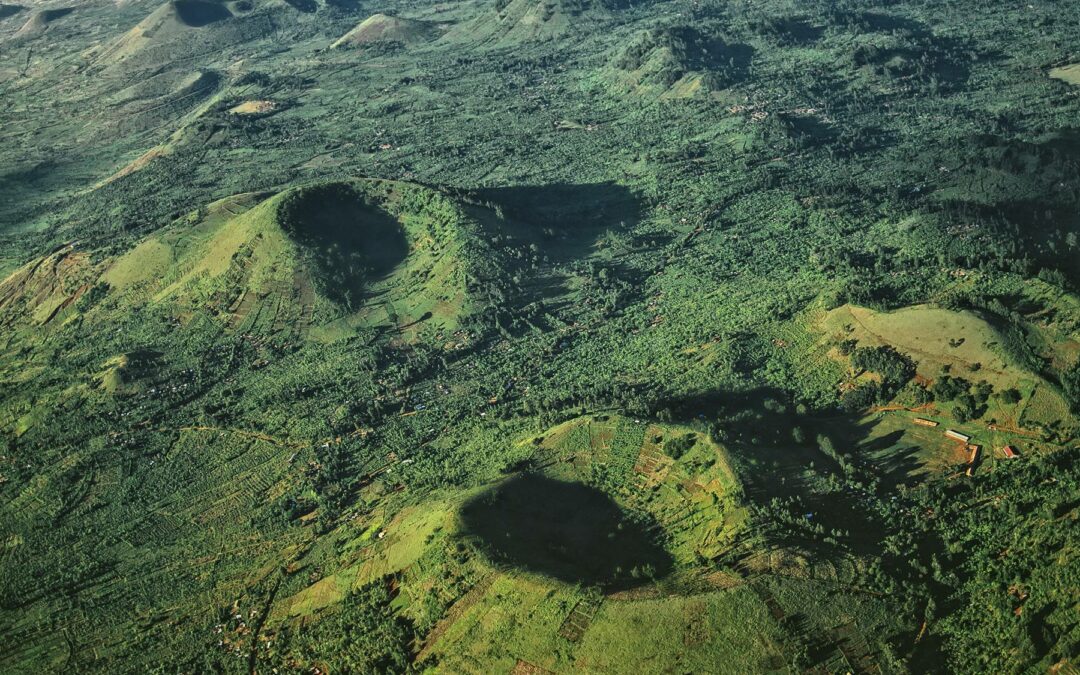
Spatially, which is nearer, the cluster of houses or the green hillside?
the green hillside

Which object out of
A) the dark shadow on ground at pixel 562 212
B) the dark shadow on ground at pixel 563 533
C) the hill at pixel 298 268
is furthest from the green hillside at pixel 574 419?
the dark shadow on ground at pixel 562 212

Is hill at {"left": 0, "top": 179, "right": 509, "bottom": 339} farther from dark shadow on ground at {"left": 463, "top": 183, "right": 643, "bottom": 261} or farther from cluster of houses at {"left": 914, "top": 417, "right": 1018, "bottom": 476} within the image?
cluster of houses at {"left": 914, "top": 417, "right": 1018, "bottom": 476}

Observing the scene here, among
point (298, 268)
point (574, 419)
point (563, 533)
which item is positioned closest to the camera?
point (563, 533)

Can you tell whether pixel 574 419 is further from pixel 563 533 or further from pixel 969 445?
pixel 969 445

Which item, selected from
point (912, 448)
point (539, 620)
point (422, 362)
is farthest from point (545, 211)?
point (539, 620)

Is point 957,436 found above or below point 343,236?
below

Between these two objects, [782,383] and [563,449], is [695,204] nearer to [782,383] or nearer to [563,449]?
[782,383]

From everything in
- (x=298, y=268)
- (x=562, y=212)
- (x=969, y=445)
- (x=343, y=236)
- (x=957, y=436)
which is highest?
(x=298, y=268)

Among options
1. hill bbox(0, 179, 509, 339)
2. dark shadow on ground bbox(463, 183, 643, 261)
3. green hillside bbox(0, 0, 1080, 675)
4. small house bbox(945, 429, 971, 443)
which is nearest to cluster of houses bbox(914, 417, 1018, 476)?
small house bbox(945, 429, 971, 443)

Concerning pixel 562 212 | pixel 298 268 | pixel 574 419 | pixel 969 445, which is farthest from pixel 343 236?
pixel 969 445
